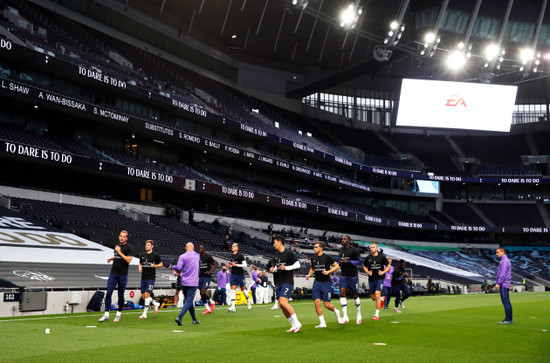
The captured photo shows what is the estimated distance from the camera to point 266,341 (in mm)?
10906

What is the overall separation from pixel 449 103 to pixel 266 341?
188 ft

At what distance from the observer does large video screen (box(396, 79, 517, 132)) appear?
63031 millimetres

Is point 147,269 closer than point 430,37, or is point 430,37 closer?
point 147,269

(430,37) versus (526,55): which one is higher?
(526,55)

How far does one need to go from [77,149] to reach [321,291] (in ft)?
96.8

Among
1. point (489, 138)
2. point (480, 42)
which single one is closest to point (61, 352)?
point (480, 42)

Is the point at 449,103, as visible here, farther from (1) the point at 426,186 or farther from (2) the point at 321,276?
(2) the point at 321,276

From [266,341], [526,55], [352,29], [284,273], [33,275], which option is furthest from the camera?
[526,55]

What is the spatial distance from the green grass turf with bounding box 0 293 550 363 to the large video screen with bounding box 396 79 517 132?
162 feet

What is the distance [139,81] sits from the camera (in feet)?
145

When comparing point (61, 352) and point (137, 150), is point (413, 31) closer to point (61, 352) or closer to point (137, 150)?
point (137, 150)

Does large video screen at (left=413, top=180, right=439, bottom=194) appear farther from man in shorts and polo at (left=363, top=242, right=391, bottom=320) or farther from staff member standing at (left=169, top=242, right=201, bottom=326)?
staff member standing at (left=169, top=242, right=201, bottom=326)

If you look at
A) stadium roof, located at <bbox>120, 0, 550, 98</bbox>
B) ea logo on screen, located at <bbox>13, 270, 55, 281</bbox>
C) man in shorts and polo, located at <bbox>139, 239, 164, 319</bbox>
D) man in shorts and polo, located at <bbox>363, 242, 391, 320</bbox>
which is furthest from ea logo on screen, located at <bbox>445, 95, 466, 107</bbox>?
man in shorts and polo, located at <bbox>139, 239, 164, 319</bbox>

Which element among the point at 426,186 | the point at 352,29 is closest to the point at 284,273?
the point at 352,29
